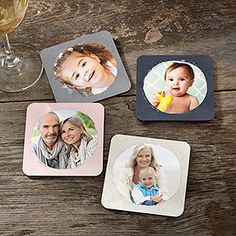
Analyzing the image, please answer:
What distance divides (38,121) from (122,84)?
15 centimetres

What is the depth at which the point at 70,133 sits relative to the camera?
1.08 meters

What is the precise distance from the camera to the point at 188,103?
1.10 m

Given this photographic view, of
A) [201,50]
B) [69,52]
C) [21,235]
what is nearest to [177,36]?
[201,50]

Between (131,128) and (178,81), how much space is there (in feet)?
0.37

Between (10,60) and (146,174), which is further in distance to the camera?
(10,60)

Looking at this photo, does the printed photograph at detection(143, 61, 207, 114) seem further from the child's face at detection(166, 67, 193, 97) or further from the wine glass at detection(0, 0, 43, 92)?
the wine glass at detection(0, 0, 43, 92)

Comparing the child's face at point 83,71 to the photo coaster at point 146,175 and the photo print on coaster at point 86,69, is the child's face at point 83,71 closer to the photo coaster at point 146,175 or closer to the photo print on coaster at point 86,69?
the photo print on coaster at point 86,69

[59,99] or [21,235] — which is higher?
[59,99]

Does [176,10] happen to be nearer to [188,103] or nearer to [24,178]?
[188,103]

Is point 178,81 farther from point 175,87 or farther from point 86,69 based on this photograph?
point 86,69

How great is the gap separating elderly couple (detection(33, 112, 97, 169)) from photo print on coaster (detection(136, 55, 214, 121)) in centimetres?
9

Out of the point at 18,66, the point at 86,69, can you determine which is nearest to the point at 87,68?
the point at 86,69

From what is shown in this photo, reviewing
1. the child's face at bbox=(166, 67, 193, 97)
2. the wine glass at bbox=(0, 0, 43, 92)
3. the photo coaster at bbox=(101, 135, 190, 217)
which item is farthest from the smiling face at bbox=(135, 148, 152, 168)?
the wine glass at bbox=(0, 0, 43, 92)

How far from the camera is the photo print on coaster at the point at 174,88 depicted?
109 centimetres
